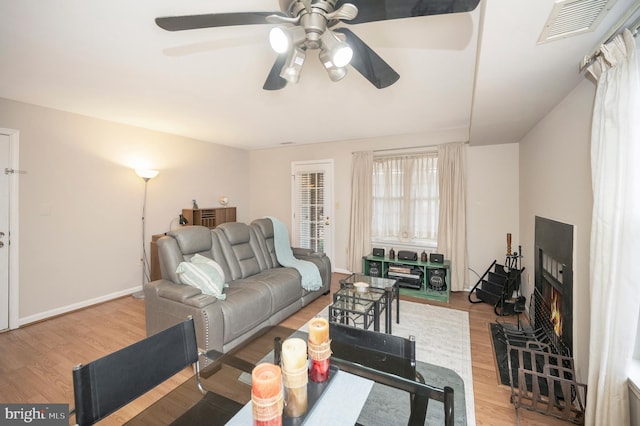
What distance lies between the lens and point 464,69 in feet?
6.98

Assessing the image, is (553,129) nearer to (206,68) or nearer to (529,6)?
(529,6)

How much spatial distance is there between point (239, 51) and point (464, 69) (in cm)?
174

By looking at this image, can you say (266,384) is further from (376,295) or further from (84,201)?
(84,201)

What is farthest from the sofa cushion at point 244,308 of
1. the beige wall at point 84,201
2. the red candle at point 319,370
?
the beige wall at point 84,201

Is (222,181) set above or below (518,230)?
above

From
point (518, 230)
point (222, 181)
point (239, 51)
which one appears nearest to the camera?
point (239, 51)

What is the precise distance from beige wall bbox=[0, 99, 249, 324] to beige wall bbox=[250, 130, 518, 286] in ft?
7.12

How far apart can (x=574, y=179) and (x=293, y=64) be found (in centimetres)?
201

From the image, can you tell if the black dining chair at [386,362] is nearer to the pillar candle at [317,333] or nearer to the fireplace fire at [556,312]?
the pillar candle at [317,333]

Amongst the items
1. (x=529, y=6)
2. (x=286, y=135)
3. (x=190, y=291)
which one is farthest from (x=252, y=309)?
(x=286, y=135)

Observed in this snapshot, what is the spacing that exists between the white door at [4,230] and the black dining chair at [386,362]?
11.9 ft

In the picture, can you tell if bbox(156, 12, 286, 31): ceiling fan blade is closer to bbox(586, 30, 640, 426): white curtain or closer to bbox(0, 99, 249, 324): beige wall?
bbox(586, 30, 640, 426): white curtain

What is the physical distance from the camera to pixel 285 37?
123cm

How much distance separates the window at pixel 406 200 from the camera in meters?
4.07
